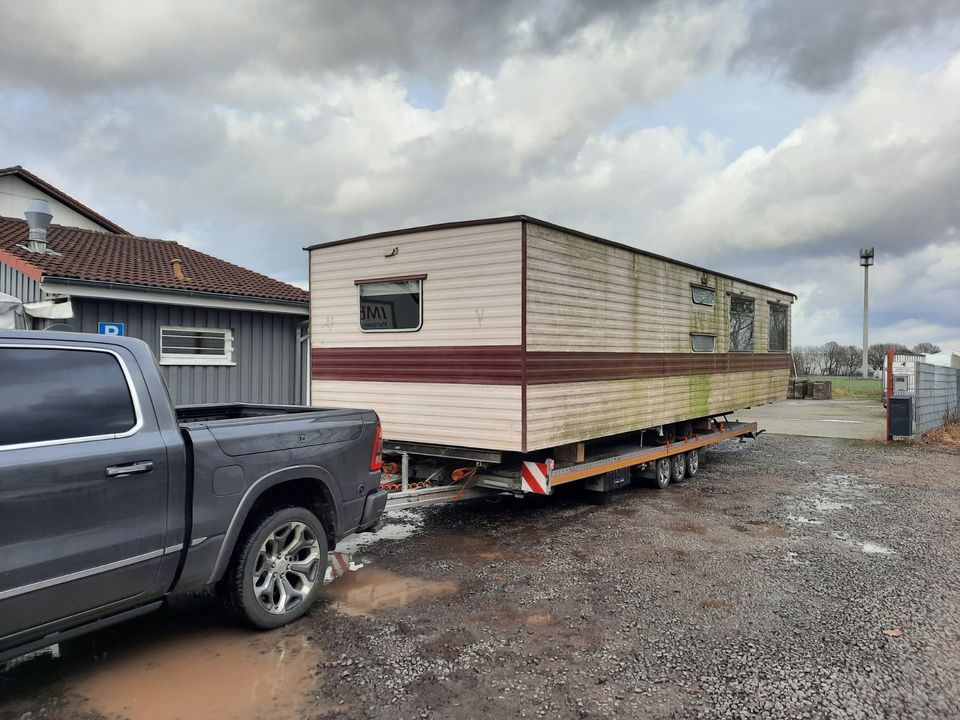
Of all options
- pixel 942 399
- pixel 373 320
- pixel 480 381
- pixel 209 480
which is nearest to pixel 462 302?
pixel 480 381

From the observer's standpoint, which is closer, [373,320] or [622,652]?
[622,652]

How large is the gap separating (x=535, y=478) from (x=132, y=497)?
388 centimetres

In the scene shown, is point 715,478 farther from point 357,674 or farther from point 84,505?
point 84,505

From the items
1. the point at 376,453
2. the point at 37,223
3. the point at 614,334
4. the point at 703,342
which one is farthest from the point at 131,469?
the point at 37,223

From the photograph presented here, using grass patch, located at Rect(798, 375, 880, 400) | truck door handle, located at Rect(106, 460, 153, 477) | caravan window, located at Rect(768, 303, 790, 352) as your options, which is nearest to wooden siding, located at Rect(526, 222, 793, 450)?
caravan window, located at Rect(768, 303, 790, 352)

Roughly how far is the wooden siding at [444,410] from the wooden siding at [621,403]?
0.23 meters

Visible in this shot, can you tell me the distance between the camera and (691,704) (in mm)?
3371

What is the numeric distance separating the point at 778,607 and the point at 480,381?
3.10 m

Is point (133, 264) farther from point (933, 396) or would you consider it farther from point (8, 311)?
point (933, 396)

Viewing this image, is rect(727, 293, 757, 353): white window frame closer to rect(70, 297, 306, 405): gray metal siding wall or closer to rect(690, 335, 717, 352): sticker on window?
rect(690, 335, 717, 352): sticker on window

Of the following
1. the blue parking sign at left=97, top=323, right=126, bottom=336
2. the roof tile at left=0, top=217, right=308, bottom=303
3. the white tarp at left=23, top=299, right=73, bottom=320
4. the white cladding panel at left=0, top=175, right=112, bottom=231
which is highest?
the white cladding panel at left=0, top=175, right=112, bottom=231

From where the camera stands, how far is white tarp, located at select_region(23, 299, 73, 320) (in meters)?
9.16

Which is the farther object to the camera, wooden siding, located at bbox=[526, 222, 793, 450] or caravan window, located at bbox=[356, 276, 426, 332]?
caravan window, located at bbox=[356, 276, 426, 332]

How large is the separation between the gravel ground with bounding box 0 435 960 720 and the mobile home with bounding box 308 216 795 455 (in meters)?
1.18
